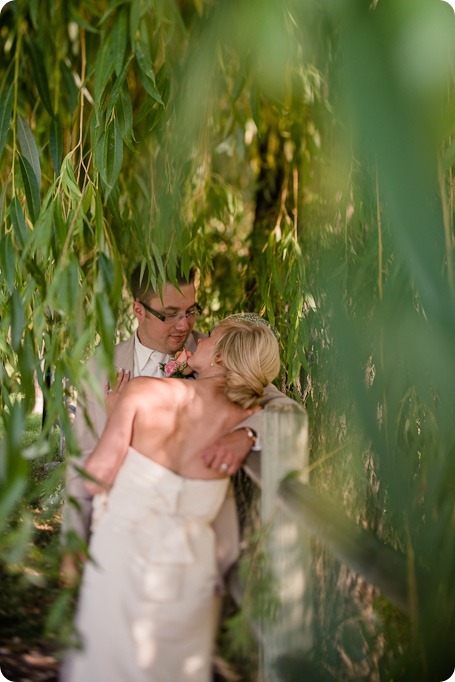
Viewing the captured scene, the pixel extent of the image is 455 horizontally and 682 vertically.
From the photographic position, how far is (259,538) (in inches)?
29.7

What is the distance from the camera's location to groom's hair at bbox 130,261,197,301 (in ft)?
3.09

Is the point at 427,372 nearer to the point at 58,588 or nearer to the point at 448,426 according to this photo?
Result: the point at 448,426

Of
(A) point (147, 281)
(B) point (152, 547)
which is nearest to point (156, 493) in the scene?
(B) point (152, 547)

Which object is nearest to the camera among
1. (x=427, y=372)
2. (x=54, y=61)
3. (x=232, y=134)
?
(x=427, y=372)

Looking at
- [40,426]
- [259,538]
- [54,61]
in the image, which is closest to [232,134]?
[54,61]

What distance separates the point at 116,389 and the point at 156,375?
6 cm

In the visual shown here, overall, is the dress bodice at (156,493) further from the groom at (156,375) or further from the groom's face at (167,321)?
the groom's face at (167,321)

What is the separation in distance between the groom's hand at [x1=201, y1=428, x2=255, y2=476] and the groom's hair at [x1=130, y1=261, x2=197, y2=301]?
241mm

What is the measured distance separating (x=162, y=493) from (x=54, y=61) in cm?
65

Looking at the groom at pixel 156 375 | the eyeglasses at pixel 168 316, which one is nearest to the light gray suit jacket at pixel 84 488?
the groom at pixel 156 375

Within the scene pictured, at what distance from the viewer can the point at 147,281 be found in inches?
37.9

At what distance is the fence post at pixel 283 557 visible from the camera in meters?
0.75

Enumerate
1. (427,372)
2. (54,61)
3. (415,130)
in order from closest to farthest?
(415,130) → (427,372) → (54,61)

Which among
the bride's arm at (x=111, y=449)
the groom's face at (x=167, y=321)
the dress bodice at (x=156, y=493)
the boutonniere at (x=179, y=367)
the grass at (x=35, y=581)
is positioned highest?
the groom's face at (x=167, y=321)
